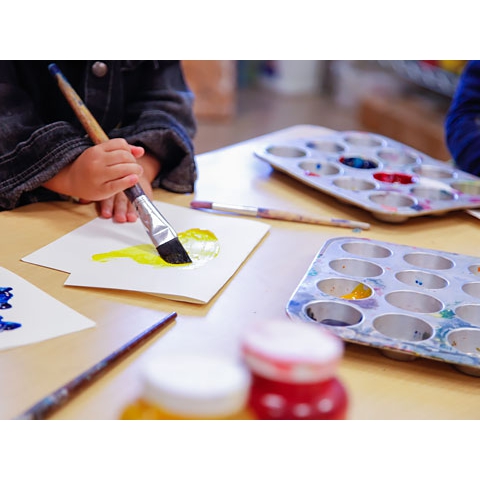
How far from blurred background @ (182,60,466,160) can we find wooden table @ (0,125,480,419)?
1557 mm

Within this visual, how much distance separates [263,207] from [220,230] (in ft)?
0.35

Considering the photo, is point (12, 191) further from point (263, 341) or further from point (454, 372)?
point (263, 341)

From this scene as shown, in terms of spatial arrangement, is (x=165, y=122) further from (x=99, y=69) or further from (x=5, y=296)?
(x=5, y=296)

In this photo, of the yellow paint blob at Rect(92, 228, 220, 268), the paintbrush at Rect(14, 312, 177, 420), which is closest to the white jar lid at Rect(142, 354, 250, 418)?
the paintbrush at Rect(14, 312, 177, 420)

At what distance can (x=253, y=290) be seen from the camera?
69 centimetres

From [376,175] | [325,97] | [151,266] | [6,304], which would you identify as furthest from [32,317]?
[325,97]

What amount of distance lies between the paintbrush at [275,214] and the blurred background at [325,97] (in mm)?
1536

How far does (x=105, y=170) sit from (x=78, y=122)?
6.3 inches

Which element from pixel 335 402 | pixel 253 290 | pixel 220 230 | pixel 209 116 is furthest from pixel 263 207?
pixel 209 116

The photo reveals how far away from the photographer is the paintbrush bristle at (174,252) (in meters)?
0.73

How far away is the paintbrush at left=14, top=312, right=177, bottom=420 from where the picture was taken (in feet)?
1.50

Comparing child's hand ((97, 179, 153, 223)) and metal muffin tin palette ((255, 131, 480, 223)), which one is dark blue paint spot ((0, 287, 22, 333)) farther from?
metal muffin tin palette ((255, 131, 480, 223))

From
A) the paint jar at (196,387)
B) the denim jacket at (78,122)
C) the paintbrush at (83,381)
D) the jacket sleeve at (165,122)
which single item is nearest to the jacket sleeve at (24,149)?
the denim jacket at (78,122)
